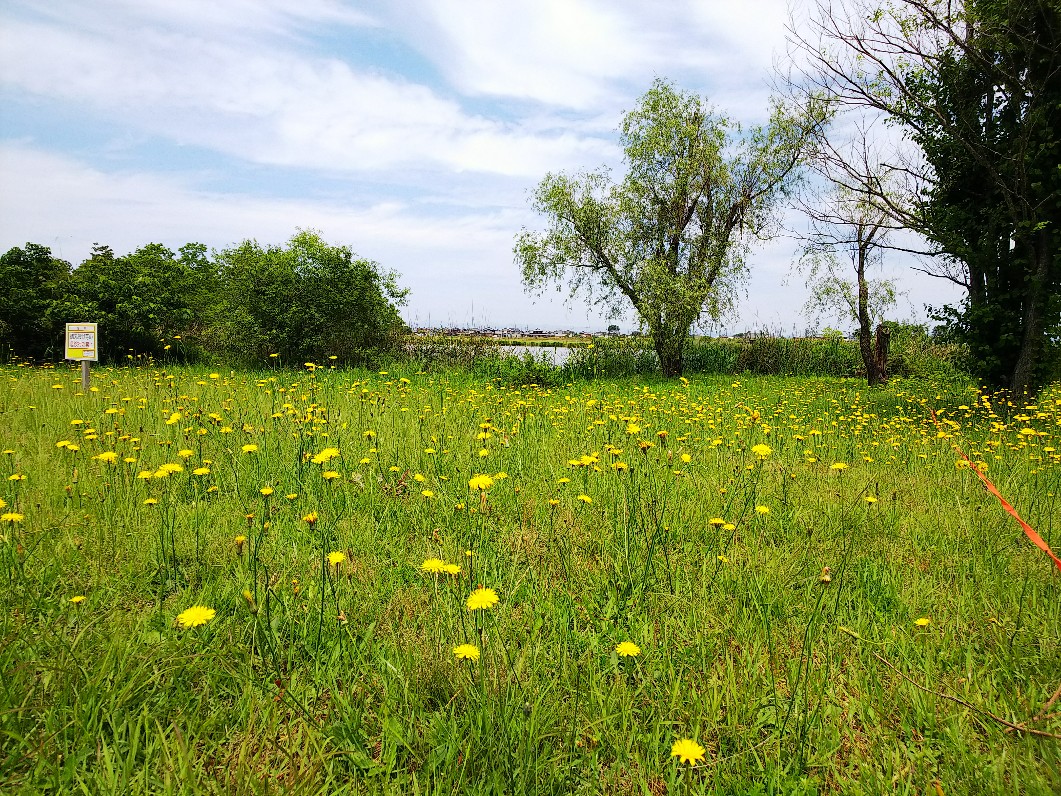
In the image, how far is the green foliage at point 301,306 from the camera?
14.3 metres

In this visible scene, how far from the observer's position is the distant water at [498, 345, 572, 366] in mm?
16089

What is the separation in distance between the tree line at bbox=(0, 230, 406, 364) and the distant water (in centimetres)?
355

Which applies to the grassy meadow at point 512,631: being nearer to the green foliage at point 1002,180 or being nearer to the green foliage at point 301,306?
the green foliage at point 1002,180

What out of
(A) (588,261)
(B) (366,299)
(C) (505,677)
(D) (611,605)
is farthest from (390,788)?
(A) (588,261)

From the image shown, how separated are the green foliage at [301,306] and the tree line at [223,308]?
3 centimetres

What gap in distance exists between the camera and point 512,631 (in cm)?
221

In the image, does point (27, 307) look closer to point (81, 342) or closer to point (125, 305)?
point (125, 305)

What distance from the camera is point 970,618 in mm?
2418

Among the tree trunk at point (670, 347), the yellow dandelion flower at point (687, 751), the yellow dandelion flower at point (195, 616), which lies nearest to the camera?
the yellow dandelion flower at point (687, 751)

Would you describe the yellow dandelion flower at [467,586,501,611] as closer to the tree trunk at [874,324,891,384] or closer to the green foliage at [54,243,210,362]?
the tree trunk at [874,324,891,384]

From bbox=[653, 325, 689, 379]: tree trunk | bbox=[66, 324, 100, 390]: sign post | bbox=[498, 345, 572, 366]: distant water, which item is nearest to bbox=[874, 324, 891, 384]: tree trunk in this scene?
bbox=[653, 325, 689, 379]: tree trunk

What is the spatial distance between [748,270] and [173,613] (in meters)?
18.5

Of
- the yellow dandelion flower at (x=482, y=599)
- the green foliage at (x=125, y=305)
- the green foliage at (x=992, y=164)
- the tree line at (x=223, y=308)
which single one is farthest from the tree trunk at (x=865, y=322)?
the green foliage at (x=125, y=305)

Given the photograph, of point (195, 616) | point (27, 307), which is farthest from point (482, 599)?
point (27, 307)
